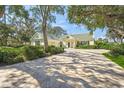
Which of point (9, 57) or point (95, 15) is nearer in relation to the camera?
point (95, 15)

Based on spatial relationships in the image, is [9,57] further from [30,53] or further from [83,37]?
[83,37]

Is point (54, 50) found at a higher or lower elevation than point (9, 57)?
lower

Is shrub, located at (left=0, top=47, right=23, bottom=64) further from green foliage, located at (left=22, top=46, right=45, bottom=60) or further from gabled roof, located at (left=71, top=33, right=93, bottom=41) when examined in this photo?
gabled roof, located at (left=71, top=33, right=93, bottom=41)

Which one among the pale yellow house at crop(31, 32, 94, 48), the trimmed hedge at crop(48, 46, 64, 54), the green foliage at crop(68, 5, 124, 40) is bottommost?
the trimmed hedge at crop(48, 46, 64, 54)

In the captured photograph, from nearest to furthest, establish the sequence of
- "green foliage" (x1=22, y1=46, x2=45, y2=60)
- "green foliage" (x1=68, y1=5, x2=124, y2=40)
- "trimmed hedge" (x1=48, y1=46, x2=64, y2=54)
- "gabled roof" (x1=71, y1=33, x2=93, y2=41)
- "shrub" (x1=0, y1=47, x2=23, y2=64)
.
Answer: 1. "green foliage" (x1=68, y1=5, x2=124, y2=40)
2. "shrub" (x1=0, y1=47, x2=23, y2=64)
3. "green foliage" (x1=22, y1=46, x2=45, y2=60)
4. "trimmed hedge" (x1=48, y1=46, x2=64, y2=54)
5. "gabled roof" (x1=71, y1=33, x2=93, y2=41)

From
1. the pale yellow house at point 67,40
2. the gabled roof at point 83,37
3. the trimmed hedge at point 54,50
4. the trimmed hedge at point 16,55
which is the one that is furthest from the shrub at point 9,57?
the gabled roof at point 83,37

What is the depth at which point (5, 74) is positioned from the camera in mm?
9281

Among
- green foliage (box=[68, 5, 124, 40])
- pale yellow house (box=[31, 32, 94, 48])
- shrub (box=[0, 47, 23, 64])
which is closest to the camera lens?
green foliage (box=[68, 5, 124, 40])

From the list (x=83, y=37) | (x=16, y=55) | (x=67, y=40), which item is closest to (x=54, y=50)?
(x=67, y=40)

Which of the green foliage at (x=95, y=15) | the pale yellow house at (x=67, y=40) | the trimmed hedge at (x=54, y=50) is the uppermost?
the green foliage at (x=95, y=15)

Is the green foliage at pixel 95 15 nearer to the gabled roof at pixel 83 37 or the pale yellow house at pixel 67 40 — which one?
the pale yellow house at pixel 67 40

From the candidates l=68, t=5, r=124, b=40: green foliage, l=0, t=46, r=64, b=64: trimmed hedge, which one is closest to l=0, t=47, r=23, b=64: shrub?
l=0, t=46, r=64, b=64: trimmed hedge

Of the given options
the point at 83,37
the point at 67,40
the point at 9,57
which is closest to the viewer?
the point at 9,57
